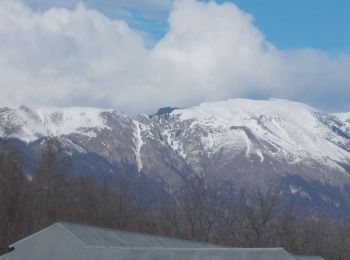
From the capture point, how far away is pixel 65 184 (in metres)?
83.1

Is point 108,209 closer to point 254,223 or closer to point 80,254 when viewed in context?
point 254,223

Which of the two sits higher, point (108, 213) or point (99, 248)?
point (108, 213)

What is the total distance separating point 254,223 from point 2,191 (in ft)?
110

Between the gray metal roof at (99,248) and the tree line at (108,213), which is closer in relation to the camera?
the gray metal roof at (99,248)

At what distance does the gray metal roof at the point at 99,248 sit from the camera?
39.6m

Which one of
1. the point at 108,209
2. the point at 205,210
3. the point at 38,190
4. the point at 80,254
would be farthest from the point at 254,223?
the point at 80,254

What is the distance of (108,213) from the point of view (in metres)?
97.9

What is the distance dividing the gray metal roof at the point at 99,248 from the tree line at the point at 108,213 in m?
17.2

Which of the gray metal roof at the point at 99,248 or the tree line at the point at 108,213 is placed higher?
the tree line at the point at 108,213

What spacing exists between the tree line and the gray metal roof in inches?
677

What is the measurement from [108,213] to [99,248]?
53.6m

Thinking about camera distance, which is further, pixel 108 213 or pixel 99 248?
pixel 108 213

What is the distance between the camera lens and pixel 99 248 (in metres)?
44.7

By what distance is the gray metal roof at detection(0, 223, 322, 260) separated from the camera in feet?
130
